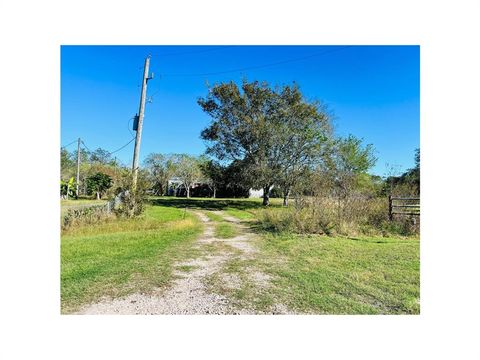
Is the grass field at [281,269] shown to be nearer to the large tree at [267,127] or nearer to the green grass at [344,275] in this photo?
the green grass at [344,275]

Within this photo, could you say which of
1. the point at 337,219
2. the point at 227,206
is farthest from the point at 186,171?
the point at 337,219

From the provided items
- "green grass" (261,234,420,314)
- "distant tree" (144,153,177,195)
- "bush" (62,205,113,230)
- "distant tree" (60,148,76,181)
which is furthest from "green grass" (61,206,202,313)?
"distant tree" (144,153,177,195)

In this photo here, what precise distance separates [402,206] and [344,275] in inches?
185

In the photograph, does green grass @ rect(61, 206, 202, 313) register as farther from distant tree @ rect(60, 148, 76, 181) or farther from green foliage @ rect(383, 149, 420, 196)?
distant tree @ rect(60, 148, 76, 181)

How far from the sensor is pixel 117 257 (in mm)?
4066

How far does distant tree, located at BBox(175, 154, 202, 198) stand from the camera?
23.6 metres

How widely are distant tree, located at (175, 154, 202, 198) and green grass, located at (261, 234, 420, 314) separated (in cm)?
1858

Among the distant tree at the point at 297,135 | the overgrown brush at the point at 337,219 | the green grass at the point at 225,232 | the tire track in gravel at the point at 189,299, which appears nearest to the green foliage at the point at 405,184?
the overgrown brush at the point at 337,219

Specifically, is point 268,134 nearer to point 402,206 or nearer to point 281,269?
point 402,206

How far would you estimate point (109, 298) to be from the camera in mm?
2754
